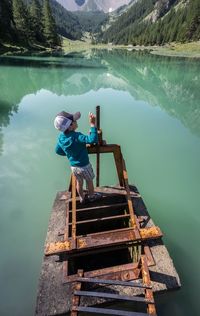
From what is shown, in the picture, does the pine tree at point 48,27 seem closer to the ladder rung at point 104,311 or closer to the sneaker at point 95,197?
the sneaker at point 95,197

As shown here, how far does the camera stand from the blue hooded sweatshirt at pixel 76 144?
5008 millimetres

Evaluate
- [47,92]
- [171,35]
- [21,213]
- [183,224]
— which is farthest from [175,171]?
[171,35]

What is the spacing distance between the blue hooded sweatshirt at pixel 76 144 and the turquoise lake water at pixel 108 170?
8.48 feet

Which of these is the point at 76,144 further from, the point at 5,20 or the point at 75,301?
the point at 5,20

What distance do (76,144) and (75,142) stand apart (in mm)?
58

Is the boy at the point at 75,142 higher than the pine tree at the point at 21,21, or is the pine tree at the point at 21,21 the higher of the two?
the pine tree at the point at 21,21

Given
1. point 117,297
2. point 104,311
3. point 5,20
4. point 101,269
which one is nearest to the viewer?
point 104,311

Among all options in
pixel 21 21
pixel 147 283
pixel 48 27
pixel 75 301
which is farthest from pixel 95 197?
pixel 48 27

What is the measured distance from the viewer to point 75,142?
516cm

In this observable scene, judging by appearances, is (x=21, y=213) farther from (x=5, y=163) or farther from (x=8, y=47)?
(x=8, y=47)

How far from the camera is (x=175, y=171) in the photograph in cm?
1027

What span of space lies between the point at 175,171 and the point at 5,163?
7100mm

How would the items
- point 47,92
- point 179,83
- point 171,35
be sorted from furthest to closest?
point 171,35 → point 179,83 → point 47,92

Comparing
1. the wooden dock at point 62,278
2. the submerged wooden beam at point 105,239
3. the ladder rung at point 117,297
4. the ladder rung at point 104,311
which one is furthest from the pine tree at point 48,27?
the ladder rung at point 104,311
